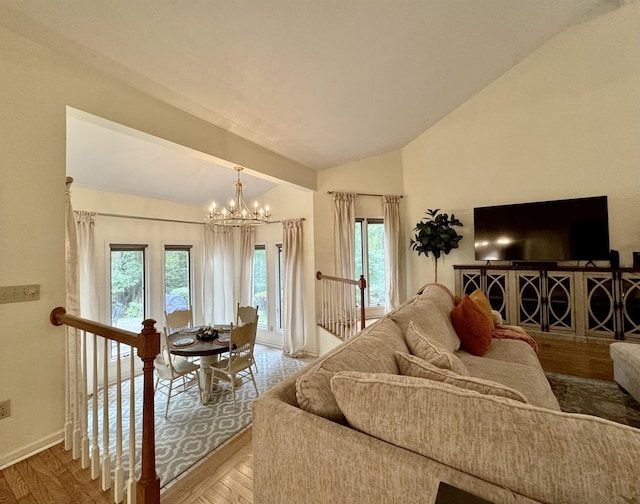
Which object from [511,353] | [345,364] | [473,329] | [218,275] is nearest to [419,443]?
[345,364]

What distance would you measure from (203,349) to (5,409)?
1450 millimetres

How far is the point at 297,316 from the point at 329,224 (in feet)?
5.43

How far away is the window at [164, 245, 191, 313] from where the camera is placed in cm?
471

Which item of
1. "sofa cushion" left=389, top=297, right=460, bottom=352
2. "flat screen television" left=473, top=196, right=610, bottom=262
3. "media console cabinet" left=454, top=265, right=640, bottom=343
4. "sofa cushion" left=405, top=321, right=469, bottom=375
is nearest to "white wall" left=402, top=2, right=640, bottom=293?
"flat screen television" left=473, top=196, right=610, bottom=262

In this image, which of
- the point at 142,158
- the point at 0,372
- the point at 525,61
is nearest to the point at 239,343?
the point at 0,372

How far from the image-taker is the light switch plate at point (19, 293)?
5.54ft

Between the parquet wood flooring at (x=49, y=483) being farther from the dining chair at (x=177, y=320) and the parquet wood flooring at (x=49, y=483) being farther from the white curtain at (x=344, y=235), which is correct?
the white curtain at (x=344, y=235)

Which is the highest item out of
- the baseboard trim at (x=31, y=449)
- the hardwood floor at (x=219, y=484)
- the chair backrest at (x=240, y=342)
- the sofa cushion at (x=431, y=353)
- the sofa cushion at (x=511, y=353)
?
the sofa cushion at (x=431, y=353)

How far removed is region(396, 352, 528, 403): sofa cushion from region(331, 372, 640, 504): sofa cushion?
155mm

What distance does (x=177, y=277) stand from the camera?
487 centimetres

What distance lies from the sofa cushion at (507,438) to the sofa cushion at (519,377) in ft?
3.56

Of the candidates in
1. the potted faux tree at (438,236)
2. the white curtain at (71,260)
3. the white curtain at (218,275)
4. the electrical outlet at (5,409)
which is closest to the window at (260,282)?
the white curtain at (218,275)

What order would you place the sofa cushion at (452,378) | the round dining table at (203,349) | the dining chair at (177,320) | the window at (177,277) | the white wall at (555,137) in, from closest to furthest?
the sofa cushion at (452,378) → the round dining table at (203,349) → the white wall at (555,137) → the dining chair at (177,320) → the window at (177,277)

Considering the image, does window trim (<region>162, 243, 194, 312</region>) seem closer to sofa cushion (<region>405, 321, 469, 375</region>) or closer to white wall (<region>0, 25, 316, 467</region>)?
white wall (<region>0, 25, 316, 467</region>)
